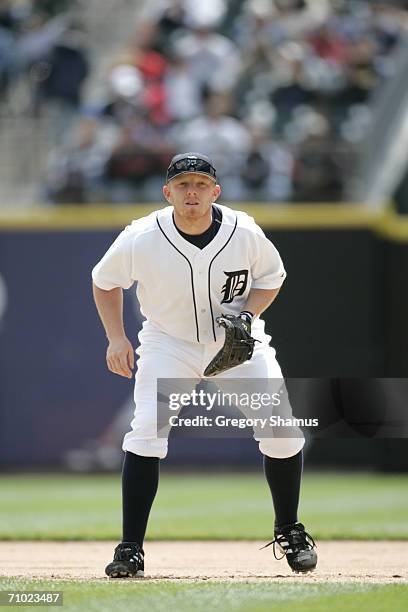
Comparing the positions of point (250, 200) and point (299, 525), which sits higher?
point (250, 200)

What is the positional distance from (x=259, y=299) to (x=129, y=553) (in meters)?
1.19

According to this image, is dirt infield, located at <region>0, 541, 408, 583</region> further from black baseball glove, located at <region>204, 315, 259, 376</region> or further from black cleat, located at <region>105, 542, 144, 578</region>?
black baseball glove, located at <region>204, 315, 259, 376</region>

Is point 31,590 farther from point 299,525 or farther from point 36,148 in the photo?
point 36,148

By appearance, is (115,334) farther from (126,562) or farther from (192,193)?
(126,562)

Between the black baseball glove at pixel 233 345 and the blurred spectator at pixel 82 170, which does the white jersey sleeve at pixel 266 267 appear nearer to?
the black baseball glove at pixel 233 345

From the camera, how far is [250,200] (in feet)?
39.1

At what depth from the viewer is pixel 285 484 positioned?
552cm

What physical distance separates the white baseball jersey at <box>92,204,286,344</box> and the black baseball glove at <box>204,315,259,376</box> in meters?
0.16

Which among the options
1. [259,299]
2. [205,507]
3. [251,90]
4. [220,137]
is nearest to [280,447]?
[259,299]

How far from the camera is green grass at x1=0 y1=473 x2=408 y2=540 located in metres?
7.84

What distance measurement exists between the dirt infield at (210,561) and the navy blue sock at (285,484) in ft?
0.84

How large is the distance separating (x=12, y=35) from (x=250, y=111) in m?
2.85

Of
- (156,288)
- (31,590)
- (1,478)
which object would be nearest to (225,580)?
(31,590)

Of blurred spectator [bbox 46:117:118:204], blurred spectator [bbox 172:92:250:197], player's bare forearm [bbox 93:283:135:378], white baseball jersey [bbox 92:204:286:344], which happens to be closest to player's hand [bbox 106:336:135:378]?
player's bare forearm [bbox 93:283:135:378]
